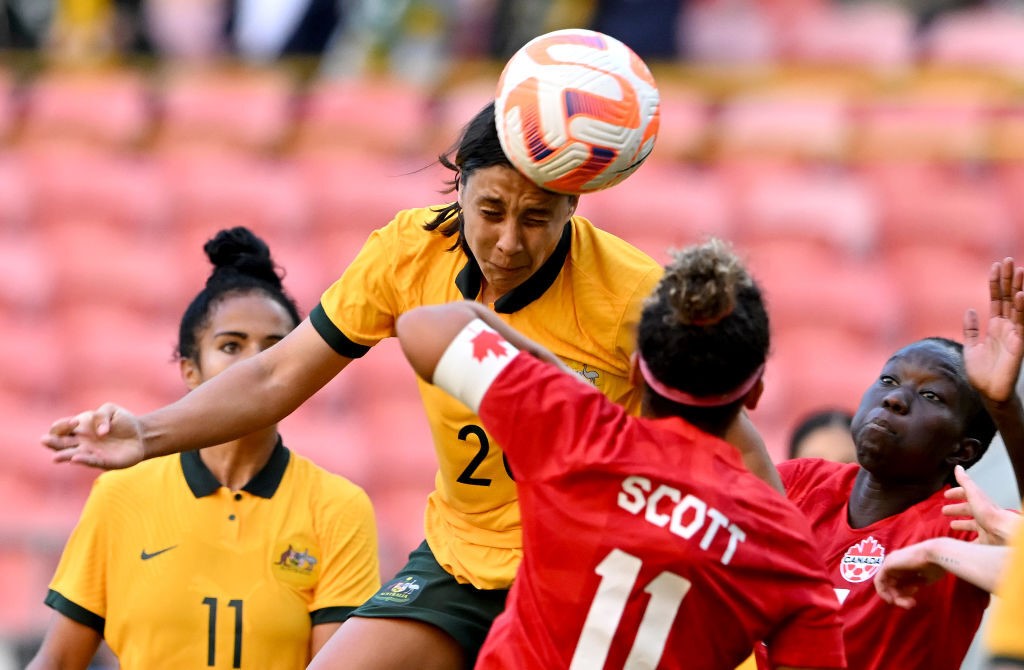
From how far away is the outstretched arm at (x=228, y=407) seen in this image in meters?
3.79

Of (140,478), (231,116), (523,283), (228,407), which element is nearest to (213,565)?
(140,478)

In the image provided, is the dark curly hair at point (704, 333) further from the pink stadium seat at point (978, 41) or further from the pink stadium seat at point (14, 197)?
the pink stadium seat at point (14, 197)

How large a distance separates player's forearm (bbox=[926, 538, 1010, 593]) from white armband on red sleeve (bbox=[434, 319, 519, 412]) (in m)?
1.03

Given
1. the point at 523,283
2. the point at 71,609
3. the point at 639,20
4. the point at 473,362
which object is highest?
the point at 639,20

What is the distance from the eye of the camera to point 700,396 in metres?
3.21

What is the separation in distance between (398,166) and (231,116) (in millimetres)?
1209

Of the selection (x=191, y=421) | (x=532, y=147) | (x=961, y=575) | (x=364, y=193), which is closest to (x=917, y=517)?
(x=961, y=575)

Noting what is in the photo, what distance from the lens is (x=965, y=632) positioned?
3869 mm

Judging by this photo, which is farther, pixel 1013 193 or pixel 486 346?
pixel 1013 193

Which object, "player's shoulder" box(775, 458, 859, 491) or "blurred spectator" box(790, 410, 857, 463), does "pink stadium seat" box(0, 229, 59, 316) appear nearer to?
"blurred spectator" box(790, 410, 857, 463)

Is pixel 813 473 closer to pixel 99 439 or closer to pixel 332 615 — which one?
pixel 332 615

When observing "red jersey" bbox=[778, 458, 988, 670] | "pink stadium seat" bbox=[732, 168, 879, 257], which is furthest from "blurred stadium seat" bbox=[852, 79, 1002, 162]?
"red jersey" bbox=[778, 458, 988, 670]

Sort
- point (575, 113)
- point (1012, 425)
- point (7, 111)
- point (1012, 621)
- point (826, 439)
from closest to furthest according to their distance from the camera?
point (1012, 621) → point (575, 113) → point (1012, 425) → point (826, 439) → point (7, 111)

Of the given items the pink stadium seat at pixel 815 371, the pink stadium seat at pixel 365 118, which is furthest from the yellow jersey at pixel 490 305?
the pink stadium seat at pixel 365 118
